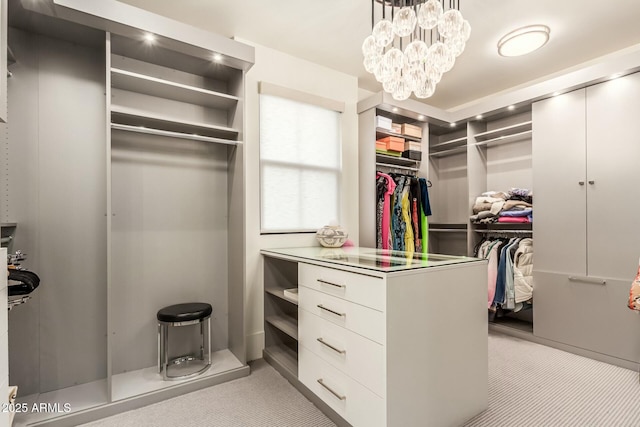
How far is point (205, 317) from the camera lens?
2.23 meters

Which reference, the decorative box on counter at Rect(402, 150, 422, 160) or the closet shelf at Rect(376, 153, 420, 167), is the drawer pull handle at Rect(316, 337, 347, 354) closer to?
the closet shelf at Rect(376, 153, 420, 167)

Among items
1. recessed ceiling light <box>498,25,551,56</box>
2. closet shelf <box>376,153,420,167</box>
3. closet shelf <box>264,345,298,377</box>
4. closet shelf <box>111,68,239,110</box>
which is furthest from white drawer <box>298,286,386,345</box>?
recessed ceiling light <box>498,25,551,56</box>

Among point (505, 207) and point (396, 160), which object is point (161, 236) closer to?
point (396, 160)

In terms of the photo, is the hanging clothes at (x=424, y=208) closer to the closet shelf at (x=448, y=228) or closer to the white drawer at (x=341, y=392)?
the closet shelf at (x=448, y=228)

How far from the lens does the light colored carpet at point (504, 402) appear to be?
1775 millimetres

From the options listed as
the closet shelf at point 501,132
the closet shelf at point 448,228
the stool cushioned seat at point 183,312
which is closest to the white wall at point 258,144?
the stool cushioned seat at point 183,312

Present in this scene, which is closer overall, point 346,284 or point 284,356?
point 346,284

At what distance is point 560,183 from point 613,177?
1.18 feet

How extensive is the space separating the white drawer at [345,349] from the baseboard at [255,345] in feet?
2.53

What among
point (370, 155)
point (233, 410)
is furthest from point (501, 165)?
point (233, 410)

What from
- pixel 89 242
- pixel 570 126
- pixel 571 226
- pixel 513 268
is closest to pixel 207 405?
pixel 89 242

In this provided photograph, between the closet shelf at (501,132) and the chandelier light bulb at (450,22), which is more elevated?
the chandelier light bulb at (450,22)

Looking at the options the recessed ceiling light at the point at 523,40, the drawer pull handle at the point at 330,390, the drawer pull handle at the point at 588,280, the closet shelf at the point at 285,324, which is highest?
the recessed ceiling light at the point at 523,40

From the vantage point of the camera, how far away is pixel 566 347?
9.04 ft
